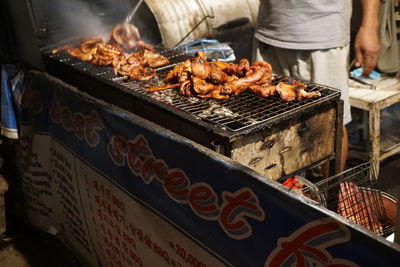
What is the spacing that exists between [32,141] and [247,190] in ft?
10.3

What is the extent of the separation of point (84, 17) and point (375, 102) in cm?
418

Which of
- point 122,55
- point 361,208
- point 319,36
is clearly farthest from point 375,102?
point 122,55

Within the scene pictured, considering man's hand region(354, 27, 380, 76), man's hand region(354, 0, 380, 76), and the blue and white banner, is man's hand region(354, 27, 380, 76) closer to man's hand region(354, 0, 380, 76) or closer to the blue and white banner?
man's hand region(354, 0, 380, 76)

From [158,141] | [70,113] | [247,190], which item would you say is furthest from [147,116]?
[247,190]

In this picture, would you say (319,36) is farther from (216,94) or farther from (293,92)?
(216,94)

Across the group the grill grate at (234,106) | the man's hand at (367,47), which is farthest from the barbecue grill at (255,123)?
the man's hand at (367,47)

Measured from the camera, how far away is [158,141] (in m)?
2.53

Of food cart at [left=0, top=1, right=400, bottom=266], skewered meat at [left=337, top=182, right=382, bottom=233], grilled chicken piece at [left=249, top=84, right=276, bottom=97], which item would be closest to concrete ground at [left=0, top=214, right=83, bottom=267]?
food cart at [left=0, top=1, right=400, bottom=266]

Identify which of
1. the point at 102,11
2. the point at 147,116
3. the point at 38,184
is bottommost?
the point at 38,184

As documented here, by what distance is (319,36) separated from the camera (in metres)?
4.02

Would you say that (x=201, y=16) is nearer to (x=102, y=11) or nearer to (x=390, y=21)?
(x=102, y=11)

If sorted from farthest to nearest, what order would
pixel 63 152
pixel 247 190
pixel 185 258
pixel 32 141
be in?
pixel 32 141, pixel 63 152, pixel 185 258, pixel 247 190

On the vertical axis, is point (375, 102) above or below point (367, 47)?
below

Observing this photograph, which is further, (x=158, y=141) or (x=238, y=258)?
(x=158, y=141)
